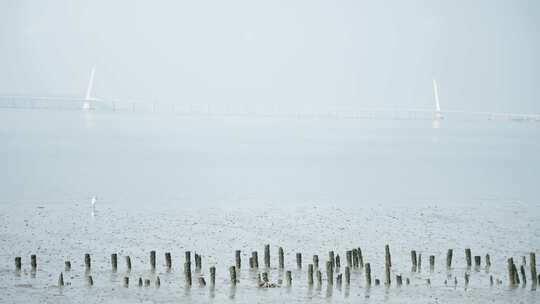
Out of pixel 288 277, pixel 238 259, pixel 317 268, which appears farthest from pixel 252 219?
pixel 288 277

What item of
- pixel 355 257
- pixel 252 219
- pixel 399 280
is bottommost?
pixel 252 219

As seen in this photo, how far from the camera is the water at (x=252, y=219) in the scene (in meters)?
20.2

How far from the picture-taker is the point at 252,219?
105 feet

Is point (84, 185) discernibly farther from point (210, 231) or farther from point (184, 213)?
point (210, 231)

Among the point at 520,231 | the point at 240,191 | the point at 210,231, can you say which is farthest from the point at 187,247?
the point at 240,191

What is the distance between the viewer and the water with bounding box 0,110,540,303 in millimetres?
20188

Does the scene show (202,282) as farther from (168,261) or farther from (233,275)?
(168,261)

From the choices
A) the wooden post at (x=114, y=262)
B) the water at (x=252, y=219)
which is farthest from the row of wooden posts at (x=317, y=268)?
the water at (x=252, y=219)

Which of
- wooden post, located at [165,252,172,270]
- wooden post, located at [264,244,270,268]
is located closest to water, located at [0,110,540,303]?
wooden post, located at [264,244,270,268]

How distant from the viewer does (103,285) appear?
66.0 feet

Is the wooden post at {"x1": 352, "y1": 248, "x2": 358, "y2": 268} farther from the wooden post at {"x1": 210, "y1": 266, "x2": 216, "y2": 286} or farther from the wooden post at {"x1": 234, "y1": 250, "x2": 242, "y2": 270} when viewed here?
the wooden post at {"x1": 210, "y1": 266, "x2": 216, "y2": 286}

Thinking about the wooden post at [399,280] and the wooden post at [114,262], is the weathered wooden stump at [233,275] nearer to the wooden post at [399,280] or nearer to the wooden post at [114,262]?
the wooden post at [114,262]

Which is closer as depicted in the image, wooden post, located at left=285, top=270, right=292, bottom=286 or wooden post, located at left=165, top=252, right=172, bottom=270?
wooden post, located at left=285, top=270, right=292, bottom=286

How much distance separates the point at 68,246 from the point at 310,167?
37.7 meters
